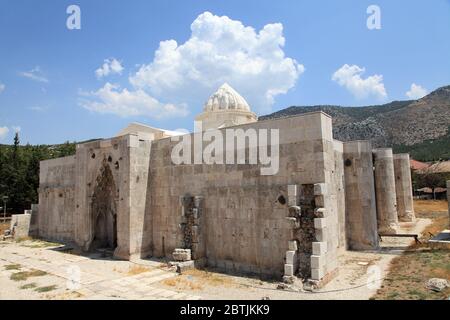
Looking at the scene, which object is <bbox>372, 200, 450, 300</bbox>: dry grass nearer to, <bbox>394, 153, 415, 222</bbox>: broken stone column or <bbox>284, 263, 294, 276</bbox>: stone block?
<bbox>284, 263, 294, 276</bbox>: stone block

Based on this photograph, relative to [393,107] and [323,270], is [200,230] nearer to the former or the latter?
[323,270]

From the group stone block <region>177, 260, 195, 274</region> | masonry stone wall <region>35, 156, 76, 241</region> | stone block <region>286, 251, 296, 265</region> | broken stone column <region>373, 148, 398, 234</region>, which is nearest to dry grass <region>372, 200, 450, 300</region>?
stone block <region>286, 251, 296, 265</region>

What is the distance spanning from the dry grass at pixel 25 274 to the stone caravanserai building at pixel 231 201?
305 centimetres

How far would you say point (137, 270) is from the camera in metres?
11.7

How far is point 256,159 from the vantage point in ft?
36.7

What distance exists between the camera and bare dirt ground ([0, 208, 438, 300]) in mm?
8852

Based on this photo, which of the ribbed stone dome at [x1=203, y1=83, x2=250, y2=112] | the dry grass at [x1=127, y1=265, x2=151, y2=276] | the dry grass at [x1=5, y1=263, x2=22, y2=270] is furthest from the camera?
the ribbed stone dome at [x1=203, y1=83, x2=250, y2=112]

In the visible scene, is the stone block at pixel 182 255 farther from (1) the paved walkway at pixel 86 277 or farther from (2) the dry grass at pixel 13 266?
(2) the dry grass at pixel 13 266

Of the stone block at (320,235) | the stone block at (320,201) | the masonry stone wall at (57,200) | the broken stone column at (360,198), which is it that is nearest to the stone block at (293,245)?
the stone block at (320,235)

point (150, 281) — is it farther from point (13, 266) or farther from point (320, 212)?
point (13, 266)

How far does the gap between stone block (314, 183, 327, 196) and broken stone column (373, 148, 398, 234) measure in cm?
1202
